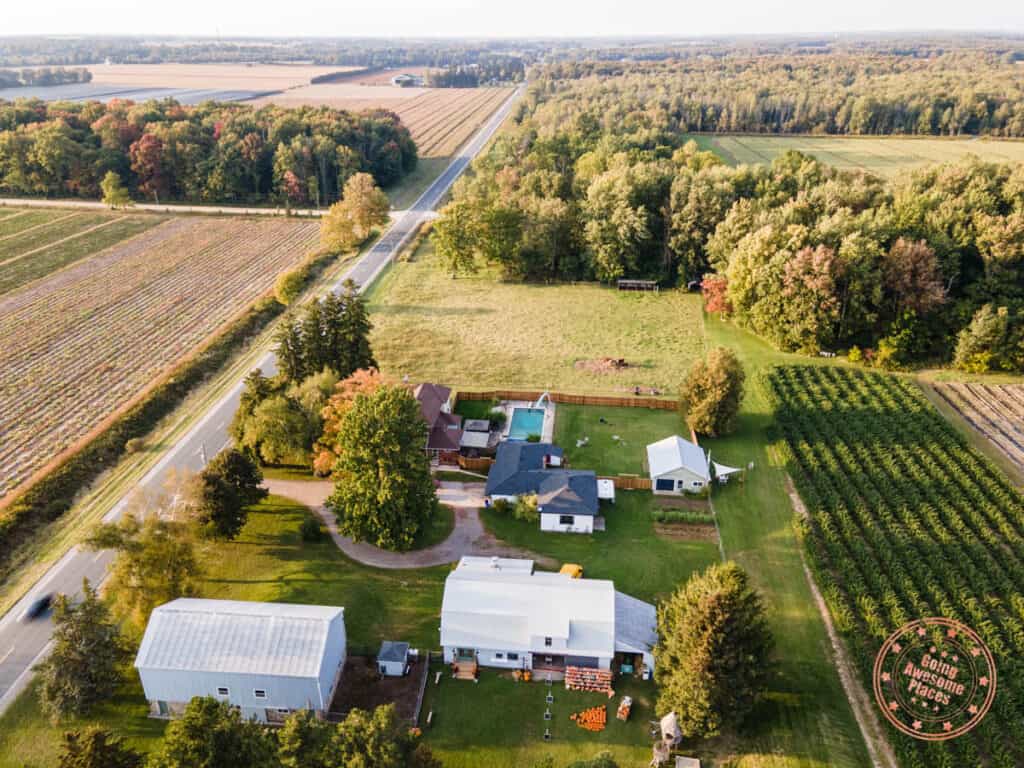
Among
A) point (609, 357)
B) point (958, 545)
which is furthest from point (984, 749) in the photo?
point (609, 357)

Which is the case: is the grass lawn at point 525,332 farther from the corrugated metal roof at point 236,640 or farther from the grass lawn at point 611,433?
the corrugated metal roof at point 236,640

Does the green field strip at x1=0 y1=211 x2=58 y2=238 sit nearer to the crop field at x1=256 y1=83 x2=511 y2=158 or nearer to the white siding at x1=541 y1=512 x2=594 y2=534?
the crop field at x1=256 y1=83 x2=511 y2=158

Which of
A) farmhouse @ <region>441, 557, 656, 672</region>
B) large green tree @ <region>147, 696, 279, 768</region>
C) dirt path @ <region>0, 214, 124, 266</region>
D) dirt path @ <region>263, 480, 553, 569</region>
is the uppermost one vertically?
large green tree @ <region>147, 696, 279, 768</region>

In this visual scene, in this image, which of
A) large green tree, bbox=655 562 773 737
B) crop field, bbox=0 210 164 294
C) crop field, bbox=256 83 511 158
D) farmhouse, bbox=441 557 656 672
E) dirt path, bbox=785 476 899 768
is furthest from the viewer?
crop field, bbox=256 83 511 158

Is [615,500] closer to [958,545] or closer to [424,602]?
[424,602]

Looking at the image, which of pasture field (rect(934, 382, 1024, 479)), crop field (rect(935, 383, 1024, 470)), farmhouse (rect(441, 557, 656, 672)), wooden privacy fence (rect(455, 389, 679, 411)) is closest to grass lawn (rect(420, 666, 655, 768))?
farmhouse (rect(441, 557, 656, 672))

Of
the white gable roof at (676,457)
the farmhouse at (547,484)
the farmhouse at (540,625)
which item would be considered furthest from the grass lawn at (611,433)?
the farmhouse at (540,625)
